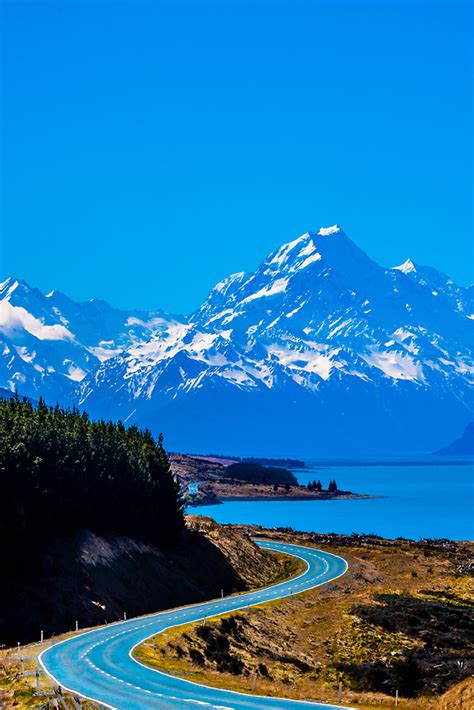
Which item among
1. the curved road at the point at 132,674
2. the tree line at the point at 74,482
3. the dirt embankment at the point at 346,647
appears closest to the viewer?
the curved road at the point at 132,674

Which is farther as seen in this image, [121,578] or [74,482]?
[74,482]

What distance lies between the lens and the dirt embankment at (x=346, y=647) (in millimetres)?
58312

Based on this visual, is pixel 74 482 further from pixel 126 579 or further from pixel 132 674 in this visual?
pixel 132 674

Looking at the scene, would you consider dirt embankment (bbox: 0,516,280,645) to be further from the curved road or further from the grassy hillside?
the curved road

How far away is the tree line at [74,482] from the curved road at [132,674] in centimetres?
1531

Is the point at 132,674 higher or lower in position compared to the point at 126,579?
lower

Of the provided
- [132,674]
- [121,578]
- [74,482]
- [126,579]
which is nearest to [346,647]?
[132,674]

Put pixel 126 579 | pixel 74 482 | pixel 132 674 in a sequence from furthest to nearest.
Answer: pixel 74 482 → pixel 126 579 → pixel 132 674

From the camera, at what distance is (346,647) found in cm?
7206

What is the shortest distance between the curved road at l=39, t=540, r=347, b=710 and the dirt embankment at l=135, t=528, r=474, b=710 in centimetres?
240

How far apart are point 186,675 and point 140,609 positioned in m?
35.7

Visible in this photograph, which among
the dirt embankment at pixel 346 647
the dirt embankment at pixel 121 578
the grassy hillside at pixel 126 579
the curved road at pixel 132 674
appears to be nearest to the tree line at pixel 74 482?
Result: the dirt embankment at pixel 121 578

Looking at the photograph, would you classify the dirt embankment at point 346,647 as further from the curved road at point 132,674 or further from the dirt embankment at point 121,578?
the dirt embankment at point 121,578

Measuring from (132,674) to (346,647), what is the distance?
23712mm
